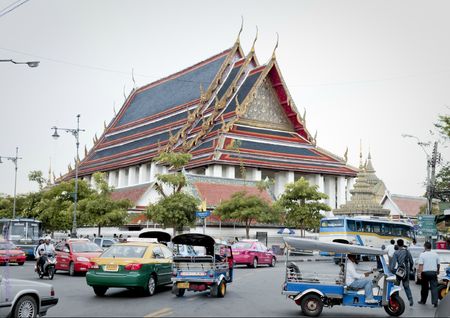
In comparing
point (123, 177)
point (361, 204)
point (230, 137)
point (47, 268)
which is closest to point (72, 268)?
point (47, 268)

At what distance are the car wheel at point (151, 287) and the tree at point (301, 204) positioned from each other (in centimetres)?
3031

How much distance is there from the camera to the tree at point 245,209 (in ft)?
136

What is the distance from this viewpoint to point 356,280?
12383 millimetres

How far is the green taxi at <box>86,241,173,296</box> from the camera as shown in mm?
14008

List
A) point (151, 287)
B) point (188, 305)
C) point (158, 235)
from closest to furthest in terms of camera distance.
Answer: point (188, 305) < point (151, 287) < point (158, 235)

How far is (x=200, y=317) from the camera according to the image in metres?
11.1

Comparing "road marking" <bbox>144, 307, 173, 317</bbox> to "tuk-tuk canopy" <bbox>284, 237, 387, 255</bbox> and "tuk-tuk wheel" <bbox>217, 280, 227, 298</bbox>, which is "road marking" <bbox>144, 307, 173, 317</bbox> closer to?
"tuk-tuk canopy" <bbox>284, 237, 387, 255</bbox>

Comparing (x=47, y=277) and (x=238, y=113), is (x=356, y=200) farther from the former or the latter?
(x=47, y=277)

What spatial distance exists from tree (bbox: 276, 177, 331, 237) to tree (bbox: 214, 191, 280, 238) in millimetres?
2565

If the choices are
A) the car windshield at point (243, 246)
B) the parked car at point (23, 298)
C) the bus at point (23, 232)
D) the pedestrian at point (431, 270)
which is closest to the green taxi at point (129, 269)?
the parked car at point (23, 298)

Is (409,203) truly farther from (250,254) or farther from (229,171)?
(250,254)

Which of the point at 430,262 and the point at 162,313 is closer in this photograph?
the point at 162,313

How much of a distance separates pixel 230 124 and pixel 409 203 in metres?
33.3

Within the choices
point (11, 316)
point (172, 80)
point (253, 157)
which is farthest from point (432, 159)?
point (172, 80)
